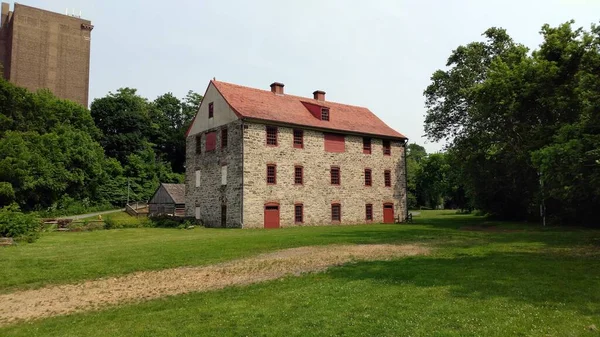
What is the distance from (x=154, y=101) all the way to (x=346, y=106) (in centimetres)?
5179

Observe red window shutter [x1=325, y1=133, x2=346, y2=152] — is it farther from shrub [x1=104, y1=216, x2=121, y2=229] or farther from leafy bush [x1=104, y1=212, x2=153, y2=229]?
shrub [x1=104, y1=216, x2=121, y2=229]

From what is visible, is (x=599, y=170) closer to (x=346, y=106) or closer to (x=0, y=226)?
(x=0, y=226)

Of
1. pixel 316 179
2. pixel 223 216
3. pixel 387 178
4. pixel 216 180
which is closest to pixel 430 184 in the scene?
pixel 387 178

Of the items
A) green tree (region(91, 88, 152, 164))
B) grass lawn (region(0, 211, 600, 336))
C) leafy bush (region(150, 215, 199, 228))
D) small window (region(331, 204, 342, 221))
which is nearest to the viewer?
grass lawn (region(0, 211, 600, 336))

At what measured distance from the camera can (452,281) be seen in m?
9.57

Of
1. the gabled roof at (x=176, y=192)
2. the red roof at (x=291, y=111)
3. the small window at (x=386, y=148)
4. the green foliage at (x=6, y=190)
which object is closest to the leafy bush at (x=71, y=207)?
the green foliage at (x=6, y=190)

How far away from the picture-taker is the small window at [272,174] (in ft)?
106

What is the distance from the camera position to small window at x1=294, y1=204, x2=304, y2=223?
3319cm

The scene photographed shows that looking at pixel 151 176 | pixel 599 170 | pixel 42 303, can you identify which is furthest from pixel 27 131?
pixel 599 170

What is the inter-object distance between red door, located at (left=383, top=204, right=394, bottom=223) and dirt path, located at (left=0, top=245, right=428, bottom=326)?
78.5 ft

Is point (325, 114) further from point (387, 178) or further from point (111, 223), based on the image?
point (111, 223)

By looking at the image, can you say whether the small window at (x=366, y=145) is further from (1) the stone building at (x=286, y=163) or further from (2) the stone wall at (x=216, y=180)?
(2) the stone wall at (x=216, y=180)

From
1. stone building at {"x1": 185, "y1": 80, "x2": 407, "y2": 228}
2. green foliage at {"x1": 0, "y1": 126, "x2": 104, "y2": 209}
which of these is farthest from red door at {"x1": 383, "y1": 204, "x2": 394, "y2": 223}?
green foliage at {"x1": 0, "y1": 126, "x2": 104, "y2": 209}

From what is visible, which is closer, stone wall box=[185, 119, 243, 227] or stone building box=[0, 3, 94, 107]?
stone wall box=[185, 119, 243, 227]
